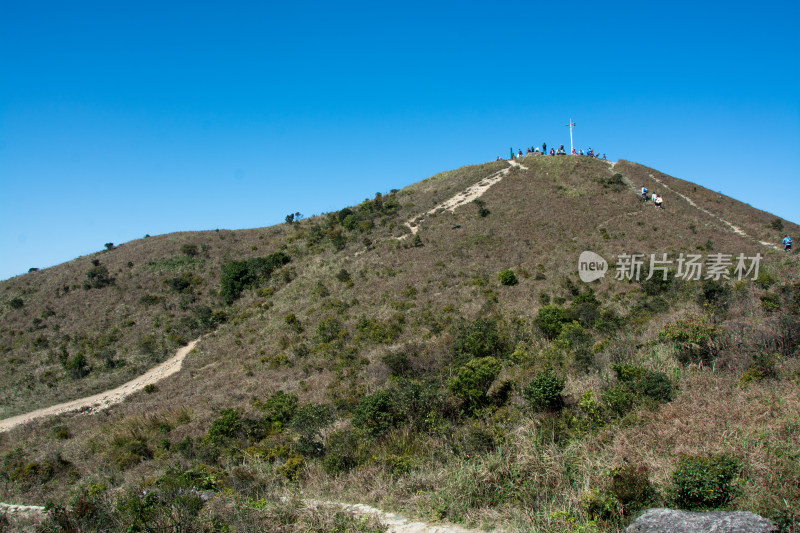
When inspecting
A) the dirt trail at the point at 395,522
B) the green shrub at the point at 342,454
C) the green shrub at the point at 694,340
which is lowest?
the green shrub at the point at 342,454

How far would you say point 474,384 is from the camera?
12.3 m

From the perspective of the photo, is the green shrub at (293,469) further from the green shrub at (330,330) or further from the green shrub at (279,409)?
the green shrub at (330,330)

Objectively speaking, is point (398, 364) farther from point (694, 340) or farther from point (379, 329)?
point (694, 340)

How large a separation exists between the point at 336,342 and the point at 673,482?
18601 millimetres

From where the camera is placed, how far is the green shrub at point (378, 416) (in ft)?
35.1

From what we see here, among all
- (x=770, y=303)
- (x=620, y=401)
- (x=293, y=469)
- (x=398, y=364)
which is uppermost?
(x=770, y=303)

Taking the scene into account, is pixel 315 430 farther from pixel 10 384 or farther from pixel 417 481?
pixel 10 384

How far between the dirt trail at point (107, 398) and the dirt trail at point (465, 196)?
1899 cm

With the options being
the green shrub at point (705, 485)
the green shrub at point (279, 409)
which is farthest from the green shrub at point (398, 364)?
the green shrub at point (705, 485)

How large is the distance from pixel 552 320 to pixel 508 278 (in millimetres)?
7648

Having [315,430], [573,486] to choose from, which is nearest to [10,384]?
[315,430]

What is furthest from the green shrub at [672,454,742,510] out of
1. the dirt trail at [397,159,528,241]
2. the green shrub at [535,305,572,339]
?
the dirt trail at [397,159,528,241]

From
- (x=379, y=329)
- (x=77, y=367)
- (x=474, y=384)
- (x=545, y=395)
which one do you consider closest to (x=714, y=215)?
(x=379, y=329)

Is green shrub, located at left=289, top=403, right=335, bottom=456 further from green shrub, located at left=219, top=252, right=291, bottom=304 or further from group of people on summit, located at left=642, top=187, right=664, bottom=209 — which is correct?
group of people on summit, located at left=642, top=187, right=664, bottom=209
